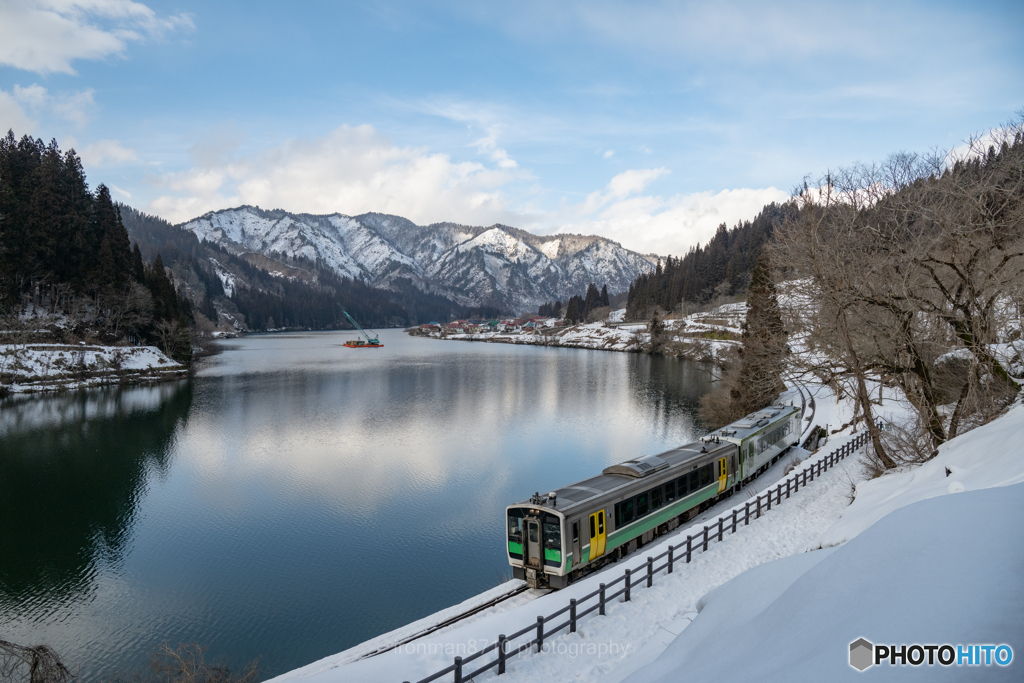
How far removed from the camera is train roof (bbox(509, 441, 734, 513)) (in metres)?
15.9

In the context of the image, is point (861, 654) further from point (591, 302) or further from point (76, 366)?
point (591, 302)

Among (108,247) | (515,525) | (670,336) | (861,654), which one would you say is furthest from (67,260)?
(670,336)

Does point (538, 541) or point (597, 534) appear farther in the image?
point (597, 534)

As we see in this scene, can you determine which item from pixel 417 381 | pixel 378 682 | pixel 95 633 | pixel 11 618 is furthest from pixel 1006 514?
pixel 417 381

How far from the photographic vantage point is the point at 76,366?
198 ft

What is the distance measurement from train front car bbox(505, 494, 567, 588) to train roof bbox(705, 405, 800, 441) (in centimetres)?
1225

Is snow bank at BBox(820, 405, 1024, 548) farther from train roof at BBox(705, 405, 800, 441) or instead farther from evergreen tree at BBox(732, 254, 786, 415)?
evergreen tree at BBox(732, 254, 786, 415)

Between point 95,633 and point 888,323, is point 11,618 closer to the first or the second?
point 95,633

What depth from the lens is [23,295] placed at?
2539 inches

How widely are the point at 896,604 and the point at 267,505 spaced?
2708 cm

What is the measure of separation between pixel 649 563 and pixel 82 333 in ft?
261

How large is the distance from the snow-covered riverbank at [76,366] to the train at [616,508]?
207 feet

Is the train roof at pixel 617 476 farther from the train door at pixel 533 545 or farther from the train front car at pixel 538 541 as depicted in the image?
the train door at pixel 533 545

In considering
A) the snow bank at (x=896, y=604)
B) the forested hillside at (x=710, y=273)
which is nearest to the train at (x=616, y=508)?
the snow bank at (x=896, y=604)
